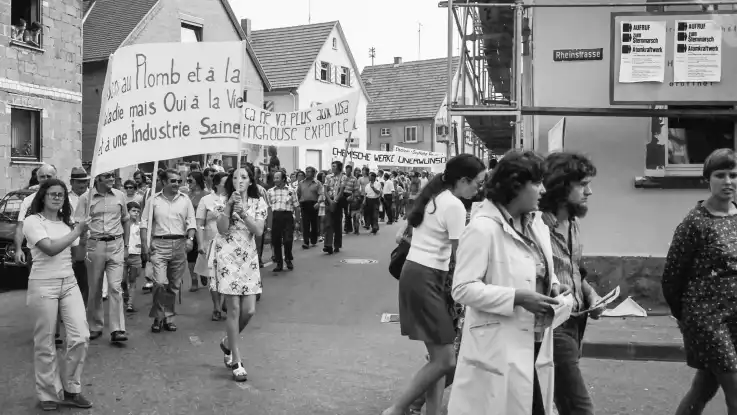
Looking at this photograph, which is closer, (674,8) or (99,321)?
(99,321)

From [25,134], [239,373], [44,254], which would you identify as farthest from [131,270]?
[25,134]

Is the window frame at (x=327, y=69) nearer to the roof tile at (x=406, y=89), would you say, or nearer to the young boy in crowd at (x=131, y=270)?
the roof tile at (x=406, y=89)

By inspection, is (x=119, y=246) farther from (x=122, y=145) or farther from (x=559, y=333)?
(x=559, y=333)

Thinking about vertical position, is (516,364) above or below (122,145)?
below

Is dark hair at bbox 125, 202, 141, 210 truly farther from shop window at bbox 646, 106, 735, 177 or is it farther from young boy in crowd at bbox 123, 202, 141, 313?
shop window at bbox 646, 106, 735, 177

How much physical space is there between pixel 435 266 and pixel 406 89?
56983mm

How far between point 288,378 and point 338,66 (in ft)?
129

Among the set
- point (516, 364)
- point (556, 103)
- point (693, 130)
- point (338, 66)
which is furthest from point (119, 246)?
point (338, 66)

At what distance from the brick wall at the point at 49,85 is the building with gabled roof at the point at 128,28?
17.1 ft

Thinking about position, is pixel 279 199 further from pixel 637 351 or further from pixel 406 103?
pixel 406 103

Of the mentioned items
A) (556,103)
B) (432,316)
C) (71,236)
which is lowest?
(432,316)

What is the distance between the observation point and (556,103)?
9.33 meters

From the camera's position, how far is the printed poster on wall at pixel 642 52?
28.4 ft

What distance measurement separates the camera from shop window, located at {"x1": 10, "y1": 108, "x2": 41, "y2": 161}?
20516mm
